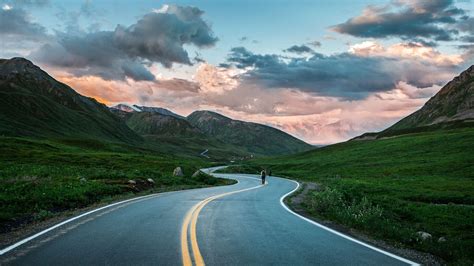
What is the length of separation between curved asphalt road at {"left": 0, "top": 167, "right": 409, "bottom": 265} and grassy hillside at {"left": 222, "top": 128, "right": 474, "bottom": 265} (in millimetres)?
1985

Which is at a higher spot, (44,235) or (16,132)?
(16,132)

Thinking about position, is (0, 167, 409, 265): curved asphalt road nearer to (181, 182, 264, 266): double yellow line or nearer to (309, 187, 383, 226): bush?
(181, 182, 264, 266): double yellow line

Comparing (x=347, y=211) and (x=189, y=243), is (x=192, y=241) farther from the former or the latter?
(x=347, y=211)

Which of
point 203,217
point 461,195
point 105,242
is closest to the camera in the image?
point 105,242

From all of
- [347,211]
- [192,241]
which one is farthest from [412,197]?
[192,241]


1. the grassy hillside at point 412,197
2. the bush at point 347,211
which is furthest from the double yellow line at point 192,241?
the bush at point 347,211

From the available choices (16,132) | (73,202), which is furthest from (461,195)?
(16,132)

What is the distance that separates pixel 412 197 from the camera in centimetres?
3656

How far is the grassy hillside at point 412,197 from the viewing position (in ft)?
45.5

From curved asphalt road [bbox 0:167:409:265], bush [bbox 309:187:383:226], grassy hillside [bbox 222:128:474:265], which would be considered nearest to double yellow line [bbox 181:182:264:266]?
curved asphalt road [bbox 0:167:409:265]

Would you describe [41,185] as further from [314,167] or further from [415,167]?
[314,167]

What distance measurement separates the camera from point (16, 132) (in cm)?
15862

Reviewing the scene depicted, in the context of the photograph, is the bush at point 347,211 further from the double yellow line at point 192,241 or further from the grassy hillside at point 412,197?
the double yellow line at point 192,241

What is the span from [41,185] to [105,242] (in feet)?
48.0
